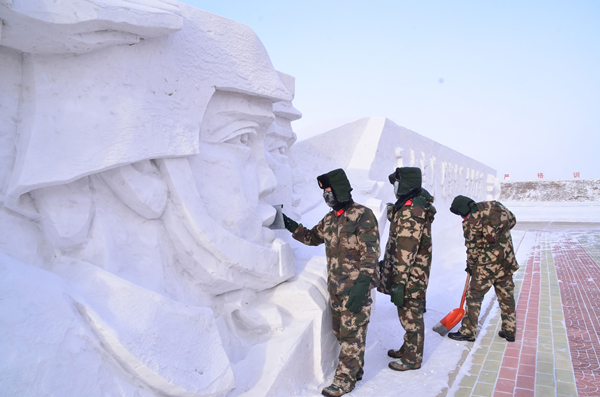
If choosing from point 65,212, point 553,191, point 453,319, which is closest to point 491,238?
point 453,319

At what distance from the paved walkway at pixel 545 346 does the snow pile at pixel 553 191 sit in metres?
22.2

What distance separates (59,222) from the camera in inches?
74.5

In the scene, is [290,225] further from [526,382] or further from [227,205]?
[526,382]

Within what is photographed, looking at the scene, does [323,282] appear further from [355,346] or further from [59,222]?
[59,222]

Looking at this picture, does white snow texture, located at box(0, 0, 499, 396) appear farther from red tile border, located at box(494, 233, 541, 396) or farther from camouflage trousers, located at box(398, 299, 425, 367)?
red tile border, located at box(494, 233, 541, 396)

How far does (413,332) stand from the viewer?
3070 mm

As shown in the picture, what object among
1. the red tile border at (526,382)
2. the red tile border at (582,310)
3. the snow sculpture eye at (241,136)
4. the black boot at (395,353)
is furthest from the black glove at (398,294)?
the snow sculpture eye at (241,136)

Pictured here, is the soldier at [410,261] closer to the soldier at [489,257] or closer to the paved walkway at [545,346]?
the paved walkway at [545,346]

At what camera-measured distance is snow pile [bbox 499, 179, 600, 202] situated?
25.4 meters

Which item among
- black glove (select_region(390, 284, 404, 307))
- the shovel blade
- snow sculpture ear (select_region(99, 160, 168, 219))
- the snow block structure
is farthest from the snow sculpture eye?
the shovel blade

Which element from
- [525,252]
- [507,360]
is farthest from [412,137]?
[507,360]

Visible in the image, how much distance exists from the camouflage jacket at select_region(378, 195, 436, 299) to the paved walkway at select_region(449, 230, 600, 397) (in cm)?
74

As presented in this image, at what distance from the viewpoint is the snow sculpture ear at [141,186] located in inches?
82.4

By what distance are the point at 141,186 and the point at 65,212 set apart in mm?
377
